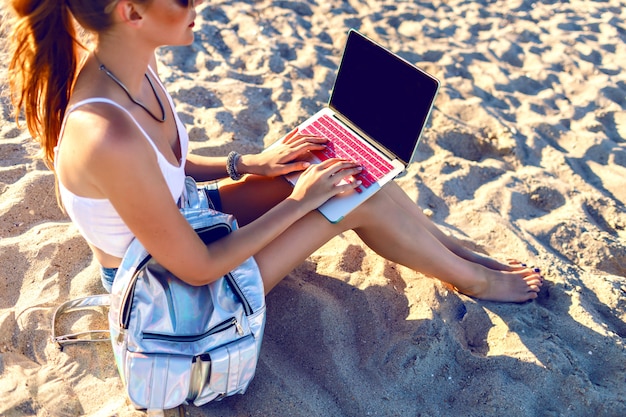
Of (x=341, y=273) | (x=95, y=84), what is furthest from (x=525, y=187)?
(x=95, y=84)

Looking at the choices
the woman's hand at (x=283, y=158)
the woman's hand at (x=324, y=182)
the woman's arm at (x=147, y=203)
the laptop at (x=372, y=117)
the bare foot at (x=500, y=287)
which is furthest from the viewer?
the bare foot at (x=500, y=287)

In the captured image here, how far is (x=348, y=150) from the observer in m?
2.37

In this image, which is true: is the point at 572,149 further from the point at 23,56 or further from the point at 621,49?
the point at 23,56

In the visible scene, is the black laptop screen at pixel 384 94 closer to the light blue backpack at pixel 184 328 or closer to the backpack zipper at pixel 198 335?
the light blue backpack at pixel 184 328

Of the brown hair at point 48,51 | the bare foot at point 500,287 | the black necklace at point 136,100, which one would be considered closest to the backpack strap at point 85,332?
the brown hair at point 48,51

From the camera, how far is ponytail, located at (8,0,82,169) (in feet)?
5.39

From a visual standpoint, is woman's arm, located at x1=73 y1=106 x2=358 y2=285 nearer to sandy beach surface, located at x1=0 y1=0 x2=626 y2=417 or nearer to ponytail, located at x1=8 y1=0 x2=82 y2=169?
ponytail, located at x1=8 y1=0 x2=82 y2=169

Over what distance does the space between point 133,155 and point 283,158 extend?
821mm

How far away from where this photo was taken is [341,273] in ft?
8.40

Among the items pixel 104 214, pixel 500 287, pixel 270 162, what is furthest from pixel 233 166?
pixel 500 287

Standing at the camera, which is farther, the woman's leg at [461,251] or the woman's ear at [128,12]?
the woman's leg at [461,251]

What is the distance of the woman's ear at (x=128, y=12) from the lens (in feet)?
5.29

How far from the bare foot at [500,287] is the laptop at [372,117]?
600mm

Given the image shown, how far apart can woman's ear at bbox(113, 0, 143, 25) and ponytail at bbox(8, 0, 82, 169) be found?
0.48 feet
